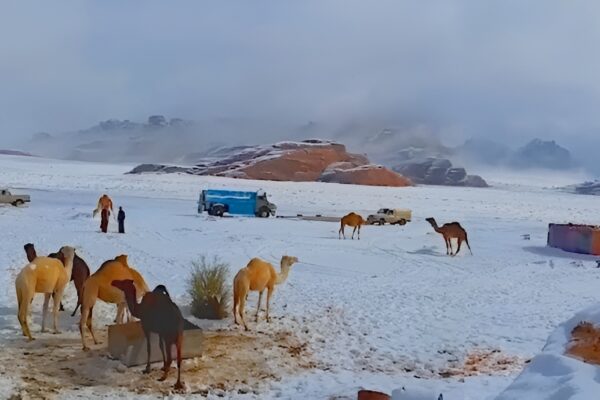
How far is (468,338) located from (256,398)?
5.02m

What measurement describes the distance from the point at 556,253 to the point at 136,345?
20.7 meters

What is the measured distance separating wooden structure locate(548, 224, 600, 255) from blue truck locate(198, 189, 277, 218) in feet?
51.5

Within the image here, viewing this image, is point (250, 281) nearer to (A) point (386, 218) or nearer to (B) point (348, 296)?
(B) point (348, 296)

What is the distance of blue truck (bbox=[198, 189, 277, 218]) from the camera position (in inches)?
1473

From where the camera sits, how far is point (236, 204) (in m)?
38.3

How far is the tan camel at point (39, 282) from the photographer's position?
1014 cm

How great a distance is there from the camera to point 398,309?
14.1m

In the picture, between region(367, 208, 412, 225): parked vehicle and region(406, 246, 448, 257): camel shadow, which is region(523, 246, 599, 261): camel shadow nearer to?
region(406, 246, 448, 257): camel shadow

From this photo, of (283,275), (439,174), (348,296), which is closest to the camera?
(283,275)

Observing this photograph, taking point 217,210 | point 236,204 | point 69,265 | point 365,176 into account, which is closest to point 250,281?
point 69,265

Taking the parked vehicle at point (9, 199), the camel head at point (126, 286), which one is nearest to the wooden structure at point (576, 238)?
the camel head at point (126, 286)

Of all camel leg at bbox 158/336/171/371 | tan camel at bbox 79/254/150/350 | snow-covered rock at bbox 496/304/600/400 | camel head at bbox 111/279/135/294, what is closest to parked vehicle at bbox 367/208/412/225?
tan camel at bbox 79/254/150/350

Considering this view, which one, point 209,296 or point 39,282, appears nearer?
point 39,282

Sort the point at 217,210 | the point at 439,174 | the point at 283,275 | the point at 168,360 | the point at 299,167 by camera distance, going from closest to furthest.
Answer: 1. the point at 168,360
2. the point at 283,275
3. the point at 217,210
4. the point at 299,167
5. the point at 439,174
